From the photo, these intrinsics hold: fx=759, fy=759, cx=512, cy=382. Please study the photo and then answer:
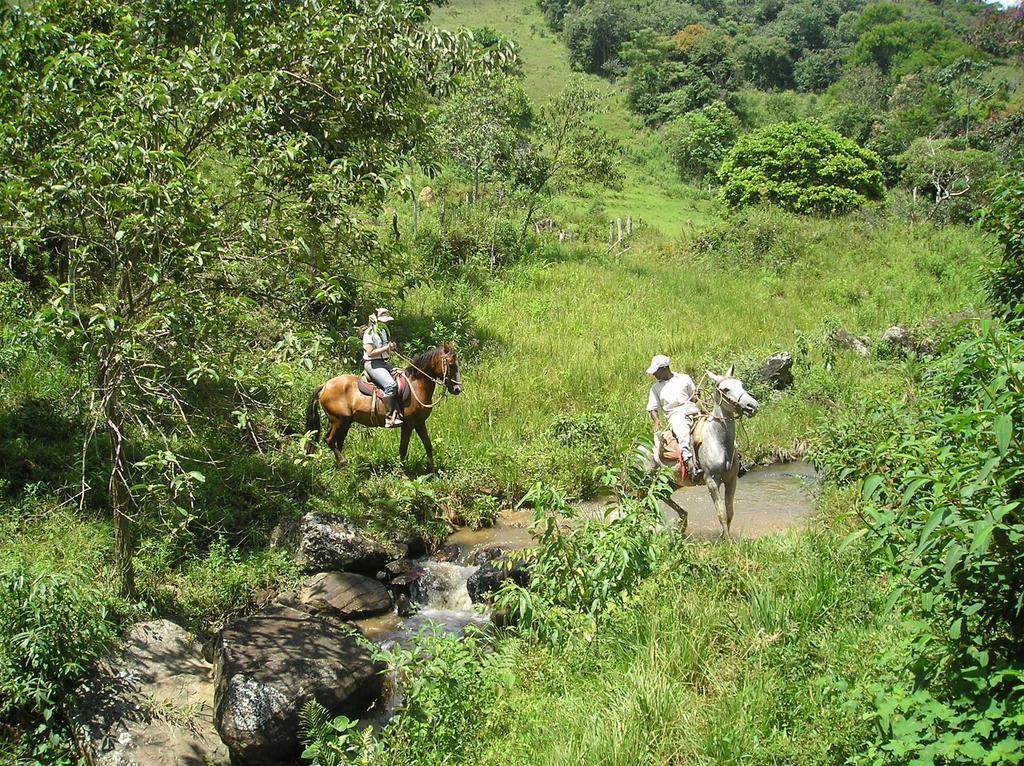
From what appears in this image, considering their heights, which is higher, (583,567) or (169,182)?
(169,182)

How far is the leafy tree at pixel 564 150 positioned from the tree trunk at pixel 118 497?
16.6 m

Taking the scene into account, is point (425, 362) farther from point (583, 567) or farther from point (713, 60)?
point (713, 60)

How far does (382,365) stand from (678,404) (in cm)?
434

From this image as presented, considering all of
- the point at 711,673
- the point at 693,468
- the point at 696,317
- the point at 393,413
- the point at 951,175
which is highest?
the point at 951,175

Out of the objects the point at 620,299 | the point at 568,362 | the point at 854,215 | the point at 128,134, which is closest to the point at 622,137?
the point at 854,215

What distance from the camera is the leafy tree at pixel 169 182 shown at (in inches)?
248

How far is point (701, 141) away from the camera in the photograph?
4272cm

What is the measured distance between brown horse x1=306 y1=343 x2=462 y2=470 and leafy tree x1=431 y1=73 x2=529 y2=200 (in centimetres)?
1180

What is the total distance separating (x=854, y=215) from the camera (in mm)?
27500

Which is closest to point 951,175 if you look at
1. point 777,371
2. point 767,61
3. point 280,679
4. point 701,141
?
point 701,141

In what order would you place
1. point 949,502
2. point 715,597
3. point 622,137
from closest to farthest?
point 949,502 → point 715,597 → point 622,137

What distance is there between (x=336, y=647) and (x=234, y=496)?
363 centimetres

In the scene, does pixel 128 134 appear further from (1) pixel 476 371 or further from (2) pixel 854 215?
(2) pixel 854 215

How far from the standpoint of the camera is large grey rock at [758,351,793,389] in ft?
50.5
